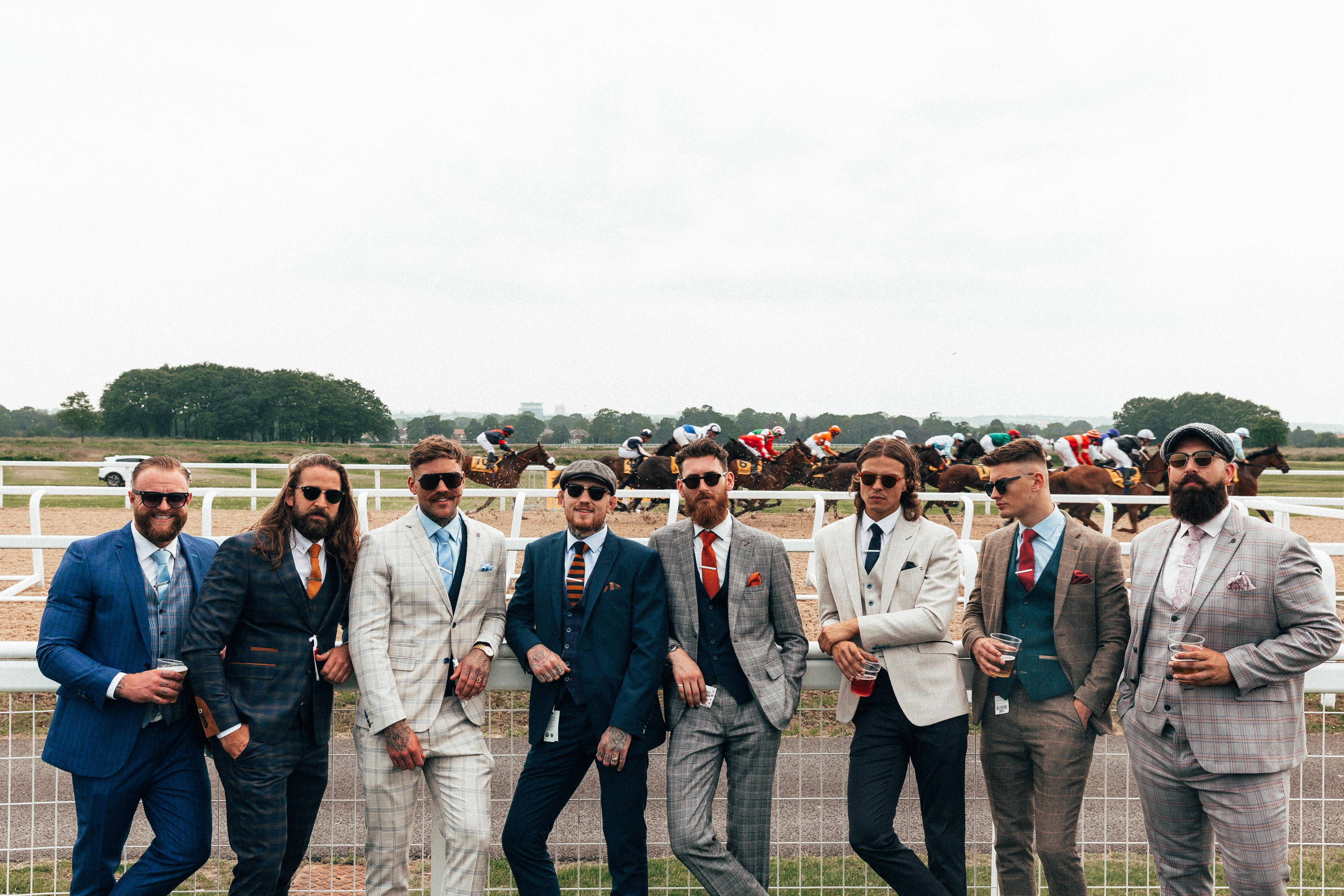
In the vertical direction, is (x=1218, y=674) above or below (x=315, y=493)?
below

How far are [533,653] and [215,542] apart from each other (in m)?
1.26

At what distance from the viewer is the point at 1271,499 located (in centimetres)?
732

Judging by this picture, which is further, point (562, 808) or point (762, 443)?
point (762, 443)

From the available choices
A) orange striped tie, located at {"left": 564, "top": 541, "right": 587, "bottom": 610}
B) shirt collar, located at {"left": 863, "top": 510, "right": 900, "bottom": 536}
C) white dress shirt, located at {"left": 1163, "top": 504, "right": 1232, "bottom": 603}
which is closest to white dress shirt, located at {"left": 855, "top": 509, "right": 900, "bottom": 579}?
shirt collar, located at {"left": 863, "top": 510, "right": 900, "bottom": 536}

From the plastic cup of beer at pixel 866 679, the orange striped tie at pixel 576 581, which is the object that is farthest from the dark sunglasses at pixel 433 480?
the plastic cup of beer at pixel 866 679

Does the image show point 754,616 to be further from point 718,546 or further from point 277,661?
point 277,661

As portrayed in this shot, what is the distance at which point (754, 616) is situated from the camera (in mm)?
3211

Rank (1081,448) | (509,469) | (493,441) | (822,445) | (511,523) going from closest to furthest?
(511,523)
(1081,448)
(509,469)
(493,441)
(822,445)

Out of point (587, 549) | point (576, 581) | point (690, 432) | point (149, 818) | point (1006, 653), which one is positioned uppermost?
point (690, 432)

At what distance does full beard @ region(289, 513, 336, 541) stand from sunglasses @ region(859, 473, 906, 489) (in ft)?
5.95

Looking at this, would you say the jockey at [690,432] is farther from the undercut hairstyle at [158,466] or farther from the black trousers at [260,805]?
the black trousers at [260,805]

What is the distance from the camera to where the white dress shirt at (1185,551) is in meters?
2.92

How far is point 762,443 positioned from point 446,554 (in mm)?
19069

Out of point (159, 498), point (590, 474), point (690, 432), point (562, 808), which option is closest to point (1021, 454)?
→ point (590, 474)
